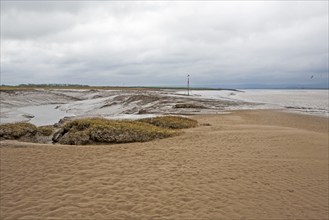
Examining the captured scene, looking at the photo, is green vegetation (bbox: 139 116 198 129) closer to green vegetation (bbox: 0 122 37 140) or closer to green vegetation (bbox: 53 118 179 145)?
green vegetation (bbox: 53 118 179 145)

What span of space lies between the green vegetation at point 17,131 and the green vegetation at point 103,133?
1.57 meters

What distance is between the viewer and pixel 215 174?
34.5ft

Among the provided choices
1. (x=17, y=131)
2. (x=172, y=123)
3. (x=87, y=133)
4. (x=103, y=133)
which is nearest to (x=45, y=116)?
(x=17, y=131)

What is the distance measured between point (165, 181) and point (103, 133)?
7.75 m

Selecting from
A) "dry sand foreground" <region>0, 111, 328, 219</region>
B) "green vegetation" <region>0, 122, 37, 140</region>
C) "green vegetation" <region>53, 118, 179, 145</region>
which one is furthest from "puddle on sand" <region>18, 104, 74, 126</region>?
"dry sand foreground" <region>0, 111, 328, 219</region>

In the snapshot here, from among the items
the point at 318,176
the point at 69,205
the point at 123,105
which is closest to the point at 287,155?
the point at 318,176

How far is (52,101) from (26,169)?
57.0 meters

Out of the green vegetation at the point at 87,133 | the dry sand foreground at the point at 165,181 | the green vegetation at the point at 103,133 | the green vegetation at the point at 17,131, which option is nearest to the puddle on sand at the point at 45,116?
the green vegetation at the point at 17,131

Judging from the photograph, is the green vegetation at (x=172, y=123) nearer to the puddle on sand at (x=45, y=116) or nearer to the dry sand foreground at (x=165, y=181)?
the dry sand foreground at (x=165, y=181)

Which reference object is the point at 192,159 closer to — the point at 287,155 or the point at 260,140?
the point at 287,155

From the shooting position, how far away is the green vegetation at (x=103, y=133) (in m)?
16.3

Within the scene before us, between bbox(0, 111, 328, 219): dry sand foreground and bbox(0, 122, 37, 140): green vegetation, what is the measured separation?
115 inches

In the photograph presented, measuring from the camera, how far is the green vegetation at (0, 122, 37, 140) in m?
17.2

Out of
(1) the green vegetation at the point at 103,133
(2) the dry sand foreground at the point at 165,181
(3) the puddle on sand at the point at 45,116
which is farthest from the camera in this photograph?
(3) the puddle on sand at the point at 45,116
